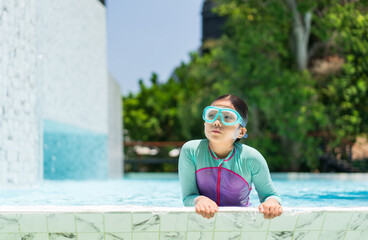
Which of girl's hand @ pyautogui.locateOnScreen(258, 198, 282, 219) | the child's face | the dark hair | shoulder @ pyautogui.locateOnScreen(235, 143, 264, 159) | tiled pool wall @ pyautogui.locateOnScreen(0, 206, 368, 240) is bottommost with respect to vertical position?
tiled pool wall @ pyautogui.locateOnScreen(0, 206, 368, 240)

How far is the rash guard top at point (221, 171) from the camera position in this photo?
3092mm

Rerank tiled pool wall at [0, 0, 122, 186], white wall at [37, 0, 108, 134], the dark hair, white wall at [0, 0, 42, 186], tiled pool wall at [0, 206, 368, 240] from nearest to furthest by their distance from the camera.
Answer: tiled pool wall at [0, 206, 368, 240] → the dark hair → white wall at [0, 0, 42, 186] → tiled pool wall at [0, 0, 122, 186] → white wall at [37, 0, 108, 134]

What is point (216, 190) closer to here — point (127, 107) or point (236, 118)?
point (236, 118)

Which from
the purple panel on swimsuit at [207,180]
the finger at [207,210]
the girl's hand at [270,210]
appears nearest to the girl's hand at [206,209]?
the finger at [207,210]

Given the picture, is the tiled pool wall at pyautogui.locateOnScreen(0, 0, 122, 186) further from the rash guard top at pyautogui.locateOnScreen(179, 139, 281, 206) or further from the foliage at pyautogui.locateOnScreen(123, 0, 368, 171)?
the foliage at pyautogui.locateOnScreen(123, 0, 368, 171)

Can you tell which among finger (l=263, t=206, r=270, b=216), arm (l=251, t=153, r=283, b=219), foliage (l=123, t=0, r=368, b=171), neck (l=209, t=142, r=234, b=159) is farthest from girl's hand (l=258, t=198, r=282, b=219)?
foliage (l=123, t=0, r=368, b=171)

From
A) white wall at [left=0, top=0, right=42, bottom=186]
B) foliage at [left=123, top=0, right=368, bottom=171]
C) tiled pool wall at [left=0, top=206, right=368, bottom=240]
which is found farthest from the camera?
→ foliage at [left=123, top=0, right=368, bottom=171]

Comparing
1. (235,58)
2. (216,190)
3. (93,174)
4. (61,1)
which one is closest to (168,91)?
(235,58)

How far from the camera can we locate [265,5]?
15086mm

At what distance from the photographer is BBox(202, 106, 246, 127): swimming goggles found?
9.95 feet

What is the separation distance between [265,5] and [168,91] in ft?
27.9

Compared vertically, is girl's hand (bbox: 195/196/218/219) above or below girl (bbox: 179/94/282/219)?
below

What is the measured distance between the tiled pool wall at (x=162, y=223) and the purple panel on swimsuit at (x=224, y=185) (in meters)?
0.41

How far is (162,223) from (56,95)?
6.59 meters
